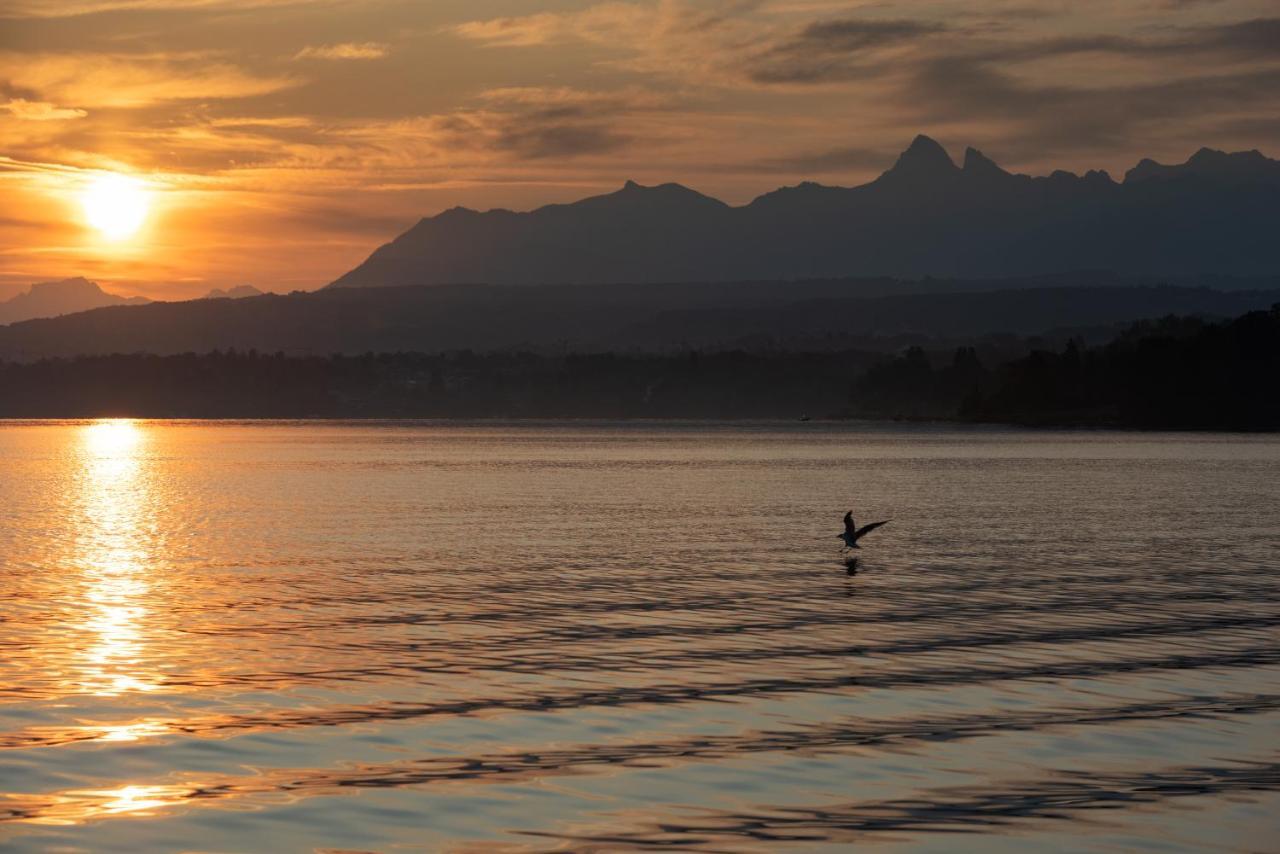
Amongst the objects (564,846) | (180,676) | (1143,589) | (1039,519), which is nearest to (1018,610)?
(1143,589)

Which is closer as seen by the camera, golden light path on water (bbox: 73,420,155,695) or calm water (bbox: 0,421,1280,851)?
calm water (bbox: 0,421,1280,851)

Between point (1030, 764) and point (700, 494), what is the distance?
84.0 meters

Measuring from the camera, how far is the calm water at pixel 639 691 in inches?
873

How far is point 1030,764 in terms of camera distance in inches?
993

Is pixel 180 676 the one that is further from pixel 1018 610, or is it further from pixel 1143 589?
pixel 1143 589

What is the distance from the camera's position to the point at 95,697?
101 feet

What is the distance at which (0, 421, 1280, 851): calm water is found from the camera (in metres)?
22.2

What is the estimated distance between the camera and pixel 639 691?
1233 inches

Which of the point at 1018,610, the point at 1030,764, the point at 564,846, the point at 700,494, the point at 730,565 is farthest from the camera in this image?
the point at 700,494

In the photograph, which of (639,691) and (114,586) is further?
(114,586)

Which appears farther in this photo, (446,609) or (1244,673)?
(446,609)

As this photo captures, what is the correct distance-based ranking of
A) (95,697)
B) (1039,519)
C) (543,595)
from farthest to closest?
(1039,519) < (543,595) < (95,697)

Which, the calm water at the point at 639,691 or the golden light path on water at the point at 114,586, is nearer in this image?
the calm water at the point at 639,691

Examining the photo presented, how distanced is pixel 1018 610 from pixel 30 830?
95.9 feet
